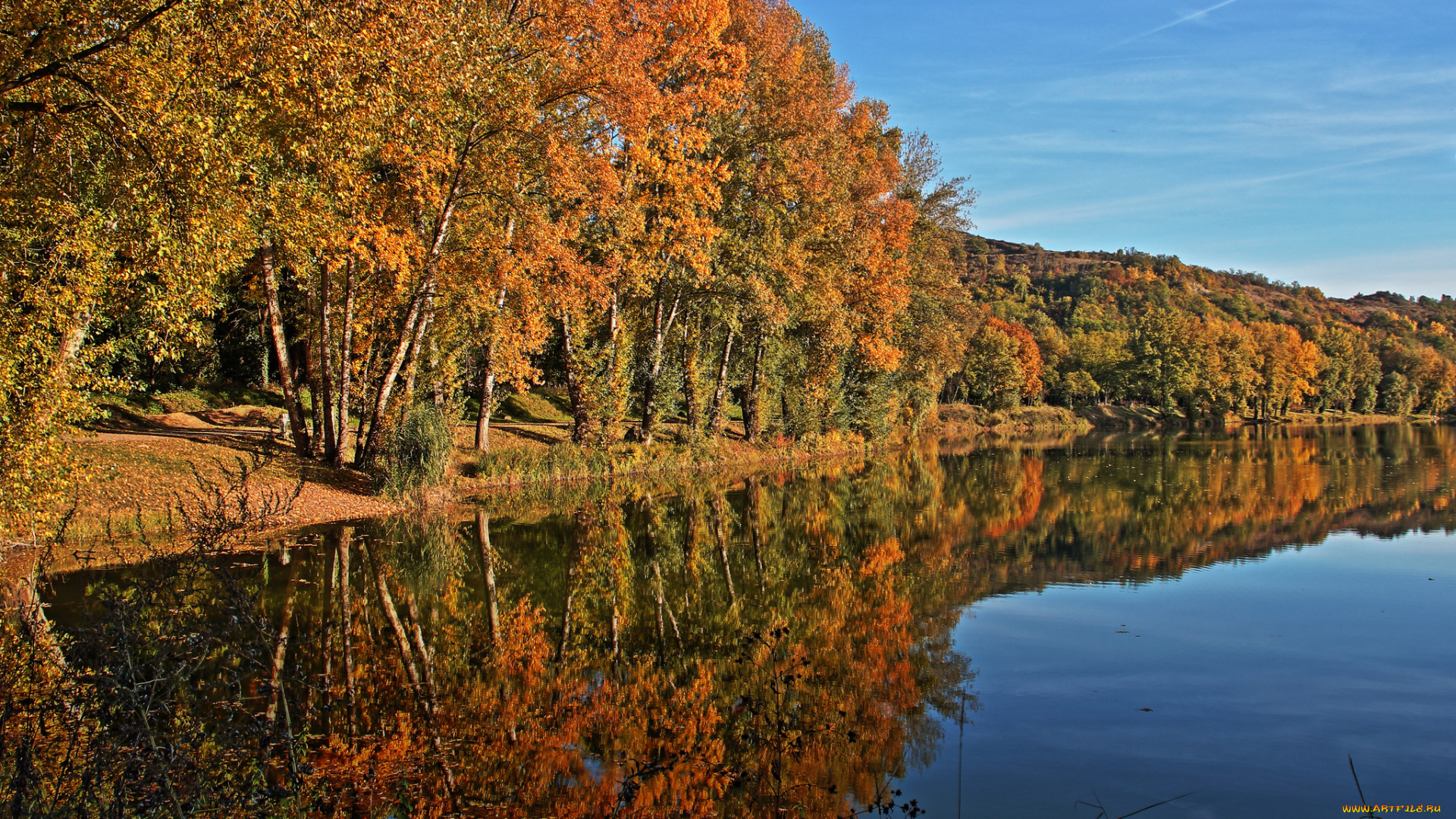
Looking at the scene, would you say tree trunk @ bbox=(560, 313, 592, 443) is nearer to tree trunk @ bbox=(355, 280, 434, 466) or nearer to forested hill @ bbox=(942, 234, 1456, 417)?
tree trunk @ bbox=(355, 280, 434, 466)

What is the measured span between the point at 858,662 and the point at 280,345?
52.2 ft

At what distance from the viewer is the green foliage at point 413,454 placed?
19.5m

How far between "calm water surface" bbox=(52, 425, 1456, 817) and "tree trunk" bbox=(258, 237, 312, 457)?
3951mm

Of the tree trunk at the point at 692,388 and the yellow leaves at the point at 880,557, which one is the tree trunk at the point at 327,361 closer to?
the tree trunk at the point at 692,388

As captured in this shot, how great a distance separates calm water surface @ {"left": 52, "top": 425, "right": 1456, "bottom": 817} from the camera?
19.3 ft

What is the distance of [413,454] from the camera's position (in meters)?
19.8

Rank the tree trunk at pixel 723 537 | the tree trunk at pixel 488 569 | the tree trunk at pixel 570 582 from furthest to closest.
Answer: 1. the tree trunk at pixel 723 537
2. the tree trunk at pixel 488 569
3. the tree trunk at pixel 570 582

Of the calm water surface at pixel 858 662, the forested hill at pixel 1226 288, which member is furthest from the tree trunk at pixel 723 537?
the forested hill at pixel 1226 288

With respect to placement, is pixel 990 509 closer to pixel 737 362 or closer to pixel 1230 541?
pixel 1230 541

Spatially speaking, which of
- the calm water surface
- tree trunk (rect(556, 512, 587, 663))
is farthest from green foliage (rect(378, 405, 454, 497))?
tree trunk (rect(556, 512, 587, 663))

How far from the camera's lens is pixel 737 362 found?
3588 cm

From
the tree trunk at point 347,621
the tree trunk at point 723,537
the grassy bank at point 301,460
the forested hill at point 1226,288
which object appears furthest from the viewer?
the forested hill at point 1226,288

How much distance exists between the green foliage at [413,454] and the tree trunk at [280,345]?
6.43 ft

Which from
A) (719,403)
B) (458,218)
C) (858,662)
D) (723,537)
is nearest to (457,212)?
(458,218)
